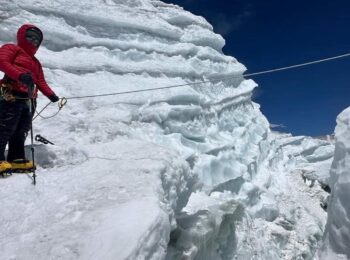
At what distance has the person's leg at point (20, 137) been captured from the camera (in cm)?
420

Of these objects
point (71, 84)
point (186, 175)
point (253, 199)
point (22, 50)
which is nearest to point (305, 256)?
point (253, 199)

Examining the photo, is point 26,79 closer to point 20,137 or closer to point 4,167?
point 20,137

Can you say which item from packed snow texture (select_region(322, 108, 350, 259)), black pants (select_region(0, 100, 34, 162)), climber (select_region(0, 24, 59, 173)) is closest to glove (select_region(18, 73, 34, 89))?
climber (select_region(0, 24, 59, 173))

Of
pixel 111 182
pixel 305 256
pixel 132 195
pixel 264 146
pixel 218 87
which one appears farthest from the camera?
pixel 264 146

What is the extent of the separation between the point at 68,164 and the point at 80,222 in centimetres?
150

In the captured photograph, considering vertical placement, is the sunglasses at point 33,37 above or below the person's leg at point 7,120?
above

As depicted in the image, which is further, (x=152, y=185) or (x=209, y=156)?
(x=209, y=156)

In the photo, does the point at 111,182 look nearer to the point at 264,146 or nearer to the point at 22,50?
the point at 22,50

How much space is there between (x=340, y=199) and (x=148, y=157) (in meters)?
4.23

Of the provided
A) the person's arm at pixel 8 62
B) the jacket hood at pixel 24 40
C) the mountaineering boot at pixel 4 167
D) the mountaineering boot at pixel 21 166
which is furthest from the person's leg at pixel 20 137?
the jacket hood at pixel 24 40

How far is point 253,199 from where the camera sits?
1031 centimetres

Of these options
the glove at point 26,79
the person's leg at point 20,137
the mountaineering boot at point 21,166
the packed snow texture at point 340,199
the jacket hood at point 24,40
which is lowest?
the packed snow texture at point 340,199

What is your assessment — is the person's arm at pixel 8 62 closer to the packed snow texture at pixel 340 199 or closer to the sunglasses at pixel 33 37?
the sunglasses at pixel 33 37

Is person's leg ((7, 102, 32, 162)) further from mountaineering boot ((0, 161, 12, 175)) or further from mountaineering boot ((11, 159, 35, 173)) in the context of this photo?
mountaineering boot ((0, 161, 12, 175))
